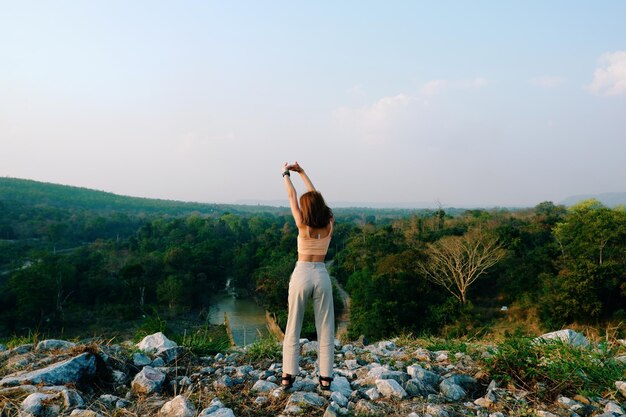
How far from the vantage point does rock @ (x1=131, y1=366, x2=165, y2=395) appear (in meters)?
Answer: 3.03

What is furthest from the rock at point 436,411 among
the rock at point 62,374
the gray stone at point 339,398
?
the rock at point 62,374

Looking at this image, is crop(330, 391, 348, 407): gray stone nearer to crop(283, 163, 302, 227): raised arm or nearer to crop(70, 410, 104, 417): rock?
crop(283, 163, 302, 227): raised arm

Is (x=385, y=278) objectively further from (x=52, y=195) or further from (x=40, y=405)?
(x=52, y=195)

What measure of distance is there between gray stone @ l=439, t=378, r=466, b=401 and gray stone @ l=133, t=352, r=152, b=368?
2750mm

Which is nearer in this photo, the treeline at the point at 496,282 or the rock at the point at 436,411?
the rock at the point at 436,411

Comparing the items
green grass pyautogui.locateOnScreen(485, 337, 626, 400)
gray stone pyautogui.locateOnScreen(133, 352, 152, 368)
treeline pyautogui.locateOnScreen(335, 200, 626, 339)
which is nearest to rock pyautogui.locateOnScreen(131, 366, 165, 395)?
gray stone pyautogui.locateOnScreen(133, 352, 152, 368)

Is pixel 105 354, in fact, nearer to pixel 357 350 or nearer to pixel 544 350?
pixel 357 350

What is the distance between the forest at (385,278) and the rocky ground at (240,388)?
6184mm

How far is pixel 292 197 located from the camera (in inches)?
122

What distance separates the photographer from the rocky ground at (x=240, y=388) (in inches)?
104

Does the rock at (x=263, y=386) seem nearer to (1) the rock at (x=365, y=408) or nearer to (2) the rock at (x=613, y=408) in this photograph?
(1) the rock at (x=365, y=408)

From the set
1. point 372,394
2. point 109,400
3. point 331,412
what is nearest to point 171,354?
point 109,400

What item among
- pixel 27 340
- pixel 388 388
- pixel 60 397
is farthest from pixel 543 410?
pixel 27 340

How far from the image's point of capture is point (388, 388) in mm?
2943
